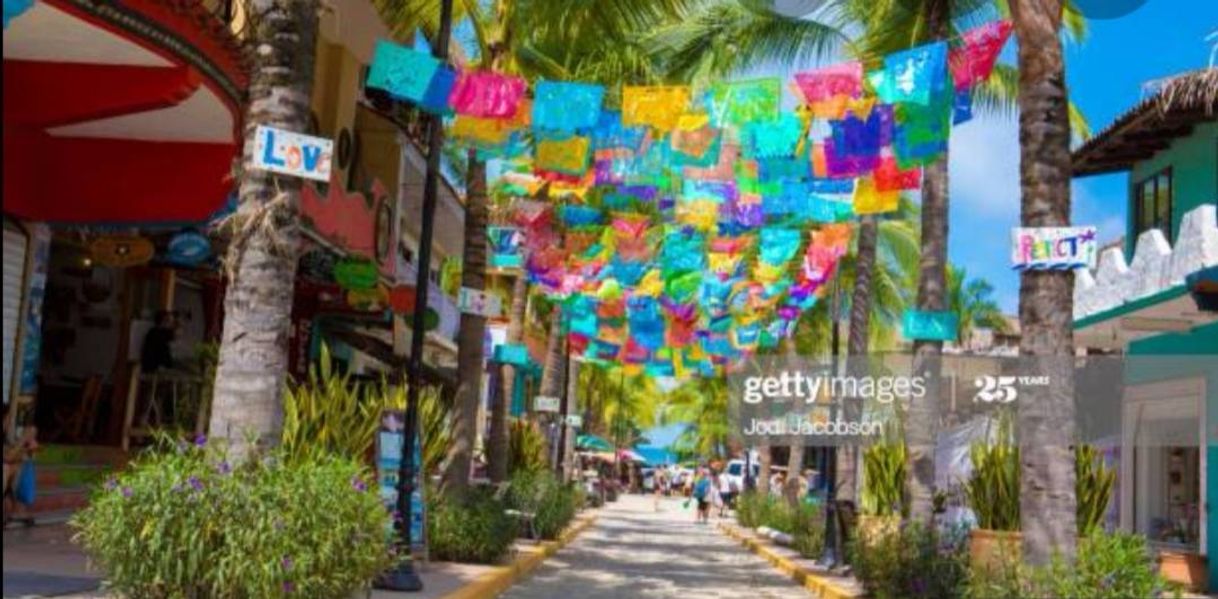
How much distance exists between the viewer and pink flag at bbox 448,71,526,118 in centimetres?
1500

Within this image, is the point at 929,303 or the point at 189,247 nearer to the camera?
the point at 929,303

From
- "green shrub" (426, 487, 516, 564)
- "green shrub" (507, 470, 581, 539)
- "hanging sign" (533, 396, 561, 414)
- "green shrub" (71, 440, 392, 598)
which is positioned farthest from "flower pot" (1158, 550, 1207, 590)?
"green shrub" (71, 440, 392, 598)

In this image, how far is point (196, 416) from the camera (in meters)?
18.3

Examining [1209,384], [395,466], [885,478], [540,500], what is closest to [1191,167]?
[1209,384]

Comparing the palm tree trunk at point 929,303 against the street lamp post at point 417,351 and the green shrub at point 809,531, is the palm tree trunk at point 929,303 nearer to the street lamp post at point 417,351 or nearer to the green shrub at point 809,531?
the green shrub at point 809,531

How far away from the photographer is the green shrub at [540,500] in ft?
73.9

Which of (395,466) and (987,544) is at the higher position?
(395,466)

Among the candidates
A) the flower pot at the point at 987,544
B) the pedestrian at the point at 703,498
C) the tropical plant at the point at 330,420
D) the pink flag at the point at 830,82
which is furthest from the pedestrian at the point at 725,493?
the flower pot at the point at 987,544

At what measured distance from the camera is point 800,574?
19.7 meters

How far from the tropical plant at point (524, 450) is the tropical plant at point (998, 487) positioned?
1280 cm

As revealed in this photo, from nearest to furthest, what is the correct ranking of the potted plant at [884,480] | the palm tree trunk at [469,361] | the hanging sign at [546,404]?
the potted plant at [884,480] < the palm tree trunk at [469,361] < the hanging sign at [546,404]

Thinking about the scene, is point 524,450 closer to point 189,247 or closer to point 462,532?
point 462,532

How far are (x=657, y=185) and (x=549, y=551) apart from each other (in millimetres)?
6620

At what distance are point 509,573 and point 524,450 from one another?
9473 millimetres
